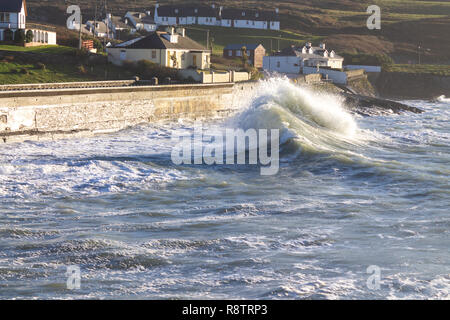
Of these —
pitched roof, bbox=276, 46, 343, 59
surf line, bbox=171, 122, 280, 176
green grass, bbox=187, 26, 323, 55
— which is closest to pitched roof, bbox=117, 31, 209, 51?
pitched roof, bbox=276, 46, 343, 59

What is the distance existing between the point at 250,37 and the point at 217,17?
13010mm

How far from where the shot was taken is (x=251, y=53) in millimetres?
80938

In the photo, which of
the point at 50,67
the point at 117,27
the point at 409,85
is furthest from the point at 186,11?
the point at 50,67

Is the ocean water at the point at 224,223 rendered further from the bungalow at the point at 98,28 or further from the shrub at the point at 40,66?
the bungalow at the point at 98,28

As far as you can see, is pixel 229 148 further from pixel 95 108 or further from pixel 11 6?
pixel 11 6

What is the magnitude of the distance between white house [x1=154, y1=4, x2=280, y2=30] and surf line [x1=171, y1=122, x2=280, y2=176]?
276 feet

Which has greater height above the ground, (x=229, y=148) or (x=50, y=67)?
(x=50, y=67)

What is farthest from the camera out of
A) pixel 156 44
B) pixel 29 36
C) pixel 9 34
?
pixel 156 44

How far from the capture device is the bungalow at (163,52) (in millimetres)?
57219

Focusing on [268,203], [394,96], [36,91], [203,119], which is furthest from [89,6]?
[268,203]

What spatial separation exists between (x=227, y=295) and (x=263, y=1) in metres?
154

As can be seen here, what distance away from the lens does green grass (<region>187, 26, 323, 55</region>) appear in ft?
340

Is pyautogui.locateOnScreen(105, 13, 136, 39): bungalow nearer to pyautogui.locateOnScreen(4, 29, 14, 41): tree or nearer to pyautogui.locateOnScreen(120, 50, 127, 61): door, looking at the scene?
pyautogui.locateOnScreen(4, 29, 14, 41): tree
